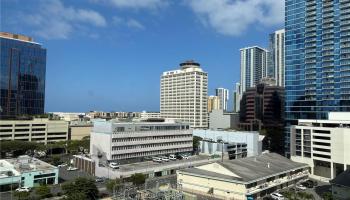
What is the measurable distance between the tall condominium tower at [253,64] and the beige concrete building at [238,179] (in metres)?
143

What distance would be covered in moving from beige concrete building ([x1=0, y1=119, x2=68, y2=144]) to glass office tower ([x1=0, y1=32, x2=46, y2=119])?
2495 centimetres

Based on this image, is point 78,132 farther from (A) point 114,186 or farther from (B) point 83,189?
(B) point 83,189

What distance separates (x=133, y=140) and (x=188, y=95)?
240ft

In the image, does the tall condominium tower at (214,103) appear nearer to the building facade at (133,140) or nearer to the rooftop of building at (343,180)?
the building facade at (133,140)

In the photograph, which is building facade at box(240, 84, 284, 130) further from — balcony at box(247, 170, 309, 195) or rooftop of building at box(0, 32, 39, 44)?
rooftop of building at box(0, 32, 39, 44)

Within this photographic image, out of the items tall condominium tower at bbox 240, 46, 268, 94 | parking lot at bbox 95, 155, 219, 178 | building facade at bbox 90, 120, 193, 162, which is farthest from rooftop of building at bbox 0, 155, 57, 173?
tall condominium tower at bbox 240, 46, 268, 94

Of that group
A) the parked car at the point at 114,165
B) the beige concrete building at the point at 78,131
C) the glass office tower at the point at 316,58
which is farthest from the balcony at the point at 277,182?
the beige concrete building at the point at 78,131

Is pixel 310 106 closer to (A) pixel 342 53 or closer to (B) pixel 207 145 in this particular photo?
(A) pixel 342 53

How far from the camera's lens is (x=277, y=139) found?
102 metres

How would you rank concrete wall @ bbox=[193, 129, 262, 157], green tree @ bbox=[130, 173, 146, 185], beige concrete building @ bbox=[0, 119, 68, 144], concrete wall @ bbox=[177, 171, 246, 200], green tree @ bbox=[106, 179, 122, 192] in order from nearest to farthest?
1. concrete wall @ bbox=[177, 171, 246, 200]
2. green tree @ bbox=[106, 179, 122, 192]
3. green tree @ bbox=[130, 173, 146, 185]
4. concrete wall @ bbox=[193, 129, 262, 157]
5. beige concrete building @ bbox=[0, 119, 68, 144]

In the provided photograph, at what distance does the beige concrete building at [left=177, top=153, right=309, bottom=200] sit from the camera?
4178 cm

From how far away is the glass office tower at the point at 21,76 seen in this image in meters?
112

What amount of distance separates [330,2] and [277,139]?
147 feet

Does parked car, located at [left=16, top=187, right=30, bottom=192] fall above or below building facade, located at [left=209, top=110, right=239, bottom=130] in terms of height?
below
